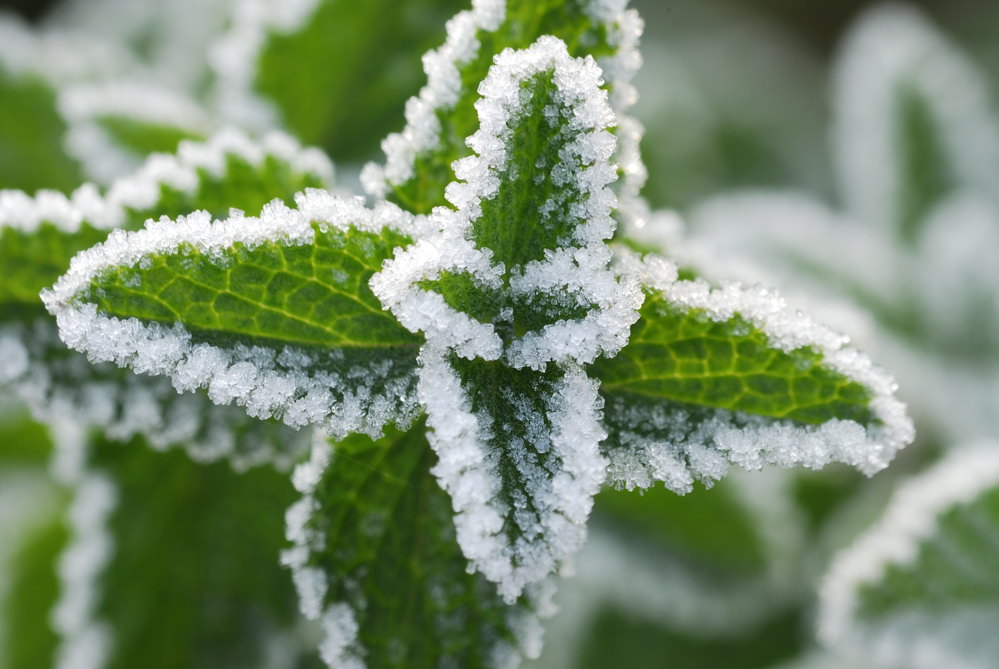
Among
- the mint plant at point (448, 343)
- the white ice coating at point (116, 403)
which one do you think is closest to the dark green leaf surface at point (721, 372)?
the mint plant at point (448, 343)

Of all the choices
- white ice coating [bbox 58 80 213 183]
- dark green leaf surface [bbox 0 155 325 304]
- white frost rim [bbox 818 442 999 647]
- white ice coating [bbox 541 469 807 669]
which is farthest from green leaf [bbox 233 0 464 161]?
white frost rim [bbox 818 442 999 647]

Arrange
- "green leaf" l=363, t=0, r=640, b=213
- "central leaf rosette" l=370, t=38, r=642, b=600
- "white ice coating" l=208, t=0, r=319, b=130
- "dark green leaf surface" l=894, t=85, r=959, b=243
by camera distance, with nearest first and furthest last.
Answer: "central leaf rosette" l=370, t=38, r=642, b=600 → "green leaf" l=363, t=0, r=640, b=213 → "white ice coating" l=208, t=0, r=319, b=130 → "dark green leaf surface" l=894, t=85, r=959, b=243

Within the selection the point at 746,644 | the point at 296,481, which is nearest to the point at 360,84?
the point at 296,481

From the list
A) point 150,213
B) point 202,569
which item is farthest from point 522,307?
point 202,569

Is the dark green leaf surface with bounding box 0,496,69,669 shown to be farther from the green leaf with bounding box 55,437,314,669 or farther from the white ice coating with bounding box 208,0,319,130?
the white ice coating with bounding box 208,0,319,130

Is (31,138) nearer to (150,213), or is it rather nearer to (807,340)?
(150,213)

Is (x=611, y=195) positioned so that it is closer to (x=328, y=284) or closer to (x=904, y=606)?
(x=328, y=284)
